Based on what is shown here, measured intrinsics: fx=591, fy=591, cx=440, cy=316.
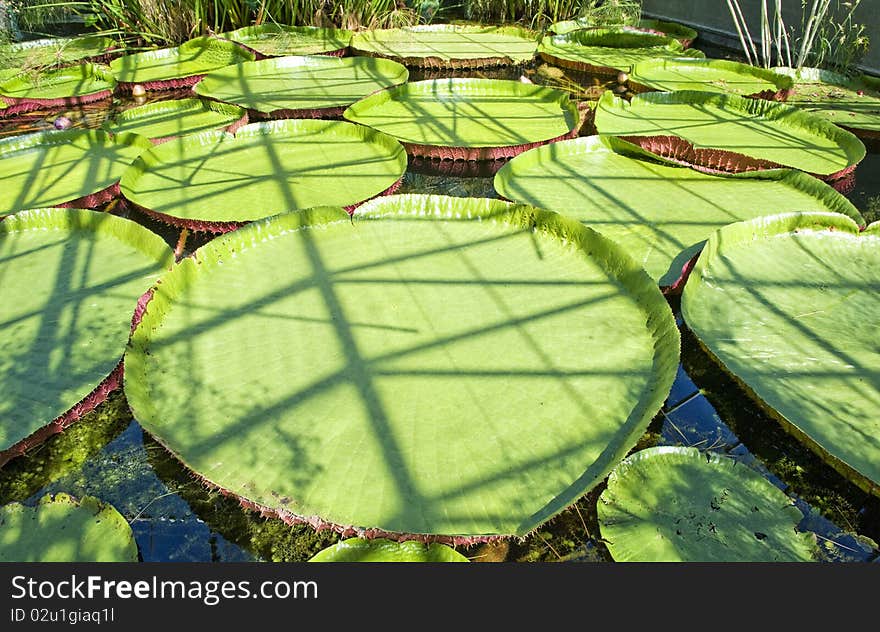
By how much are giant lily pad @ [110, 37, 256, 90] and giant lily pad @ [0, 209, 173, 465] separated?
A: 8.98 ft

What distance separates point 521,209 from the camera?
264 cm

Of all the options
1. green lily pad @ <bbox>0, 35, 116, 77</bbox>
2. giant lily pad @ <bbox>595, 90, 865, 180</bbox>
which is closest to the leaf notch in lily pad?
green lily pad @ <bbox>0, 35, 116, 77</bbox>

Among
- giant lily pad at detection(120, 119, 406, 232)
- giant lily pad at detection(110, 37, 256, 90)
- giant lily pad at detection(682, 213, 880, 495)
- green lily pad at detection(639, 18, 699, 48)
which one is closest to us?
giant lily pad at detection(682, 213, 880, 495)

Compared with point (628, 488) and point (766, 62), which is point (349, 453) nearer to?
point (628, 488)

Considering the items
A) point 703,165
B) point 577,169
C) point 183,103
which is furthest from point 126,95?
point 703,165

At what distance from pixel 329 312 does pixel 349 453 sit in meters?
0.68

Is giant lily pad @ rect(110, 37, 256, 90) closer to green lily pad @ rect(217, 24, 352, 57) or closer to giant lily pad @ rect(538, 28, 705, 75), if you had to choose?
green lily pad @ rect(217, 24, 352, 57)

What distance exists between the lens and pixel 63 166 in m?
3.41

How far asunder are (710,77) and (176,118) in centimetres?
430

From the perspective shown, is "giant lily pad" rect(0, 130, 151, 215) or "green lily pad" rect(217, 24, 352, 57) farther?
"green lily pad" rect(217, 24, 352, 57)

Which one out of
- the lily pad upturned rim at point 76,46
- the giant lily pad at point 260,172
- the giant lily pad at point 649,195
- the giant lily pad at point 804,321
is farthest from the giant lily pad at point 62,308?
the lily pad upturned rim at point 76,46

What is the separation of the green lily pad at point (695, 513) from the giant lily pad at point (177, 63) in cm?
494

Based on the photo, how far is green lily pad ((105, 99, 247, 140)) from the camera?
154 inches

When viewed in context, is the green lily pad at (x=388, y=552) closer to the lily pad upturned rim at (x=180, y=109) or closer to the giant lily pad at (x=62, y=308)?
the giant lily pad at (x=62, y=308)
